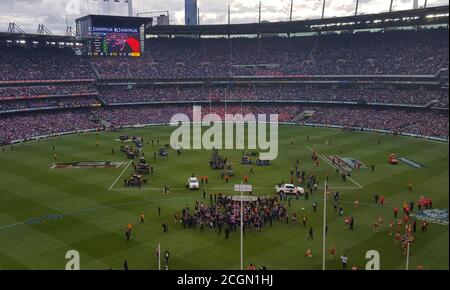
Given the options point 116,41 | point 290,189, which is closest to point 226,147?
point 290,189

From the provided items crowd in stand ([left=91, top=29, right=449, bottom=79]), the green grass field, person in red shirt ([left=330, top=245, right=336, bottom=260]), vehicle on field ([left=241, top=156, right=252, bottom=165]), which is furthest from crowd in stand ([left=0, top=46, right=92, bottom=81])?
person in red shirt ([left=330, top=245, right=336, bottom=260])

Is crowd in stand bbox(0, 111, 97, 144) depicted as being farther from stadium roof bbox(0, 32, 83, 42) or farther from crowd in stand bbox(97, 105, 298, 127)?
stadium roof bbox(0, 32, 83, 42)

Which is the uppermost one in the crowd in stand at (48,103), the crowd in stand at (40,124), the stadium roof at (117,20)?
the stadium roof at (117,20)

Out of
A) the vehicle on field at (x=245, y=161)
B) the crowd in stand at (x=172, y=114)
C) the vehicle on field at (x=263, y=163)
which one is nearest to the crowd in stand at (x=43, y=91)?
the crowd in stand at (x=172, y=114)

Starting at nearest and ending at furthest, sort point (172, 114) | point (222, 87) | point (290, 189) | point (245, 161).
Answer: point (290, 189) → point (245, 161) → point (172, 114) → point (222, 87)

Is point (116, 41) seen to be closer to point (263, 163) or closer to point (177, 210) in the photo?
point (263, 163)

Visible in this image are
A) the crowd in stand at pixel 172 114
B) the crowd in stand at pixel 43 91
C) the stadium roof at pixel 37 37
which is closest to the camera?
the crowd in stand at pixel 172 114

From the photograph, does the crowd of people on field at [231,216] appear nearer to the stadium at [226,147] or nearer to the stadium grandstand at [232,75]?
the stadium at [226,147]
